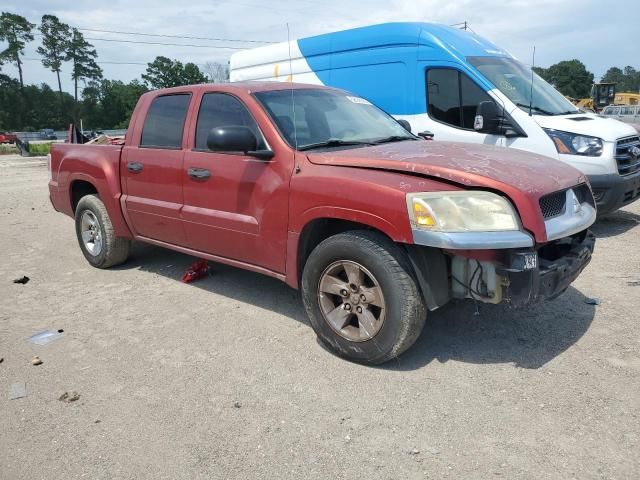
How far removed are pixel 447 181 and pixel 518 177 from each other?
0.42 m

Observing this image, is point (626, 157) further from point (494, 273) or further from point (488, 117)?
point (494, 273)

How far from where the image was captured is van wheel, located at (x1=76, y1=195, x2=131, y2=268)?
557cm

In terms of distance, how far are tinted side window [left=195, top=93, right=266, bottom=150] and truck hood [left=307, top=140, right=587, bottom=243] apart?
763mm

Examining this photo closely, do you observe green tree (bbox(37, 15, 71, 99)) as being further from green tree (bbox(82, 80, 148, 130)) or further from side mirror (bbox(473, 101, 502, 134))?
side mirror (bbox(473, 101, 502, 134))

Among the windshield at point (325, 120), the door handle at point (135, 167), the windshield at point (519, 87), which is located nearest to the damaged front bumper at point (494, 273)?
the windshield at point (325, 120)

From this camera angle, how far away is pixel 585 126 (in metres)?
6.26

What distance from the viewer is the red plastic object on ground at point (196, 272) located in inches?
207

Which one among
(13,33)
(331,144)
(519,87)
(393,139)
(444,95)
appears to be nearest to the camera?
(331,144)

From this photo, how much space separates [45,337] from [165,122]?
205 cm

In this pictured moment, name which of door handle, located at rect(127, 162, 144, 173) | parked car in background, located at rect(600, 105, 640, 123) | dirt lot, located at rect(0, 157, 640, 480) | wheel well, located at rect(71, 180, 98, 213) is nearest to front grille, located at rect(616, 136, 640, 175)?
dirt lot, located at rect(0, 157, 640, 480)

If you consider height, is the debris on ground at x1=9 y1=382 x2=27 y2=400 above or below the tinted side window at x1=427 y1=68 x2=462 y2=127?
below

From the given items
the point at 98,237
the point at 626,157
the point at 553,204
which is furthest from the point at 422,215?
the point at 626,157

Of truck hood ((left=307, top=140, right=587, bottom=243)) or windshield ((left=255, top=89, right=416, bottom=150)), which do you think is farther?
windshield ((left=255, top=89, right=416, bottom=150))

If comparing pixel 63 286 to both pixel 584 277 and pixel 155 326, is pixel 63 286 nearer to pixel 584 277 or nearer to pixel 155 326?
pixel 155 326
